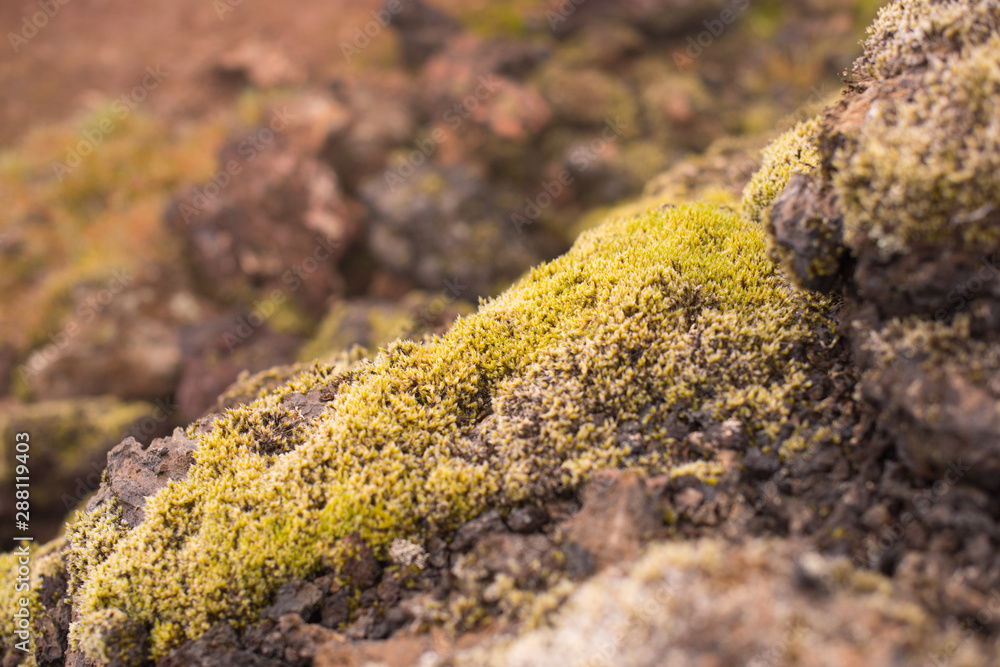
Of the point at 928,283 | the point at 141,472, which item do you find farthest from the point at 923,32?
the point at 141,472

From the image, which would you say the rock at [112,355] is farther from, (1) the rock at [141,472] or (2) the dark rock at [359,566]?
(2) the dark rock at [359,566]

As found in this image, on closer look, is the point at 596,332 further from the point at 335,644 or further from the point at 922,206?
the point at 335,644

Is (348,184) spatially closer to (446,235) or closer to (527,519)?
(446,235)

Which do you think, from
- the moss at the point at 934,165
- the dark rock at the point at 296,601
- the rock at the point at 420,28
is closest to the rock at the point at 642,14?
the rock at the point at 420,28

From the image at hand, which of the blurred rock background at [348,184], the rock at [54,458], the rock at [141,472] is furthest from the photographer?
the blurred rock background at [348,184]

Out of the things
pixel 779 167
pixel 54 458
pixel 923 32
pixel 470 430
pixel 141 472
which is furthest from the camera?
pixel 54 458
